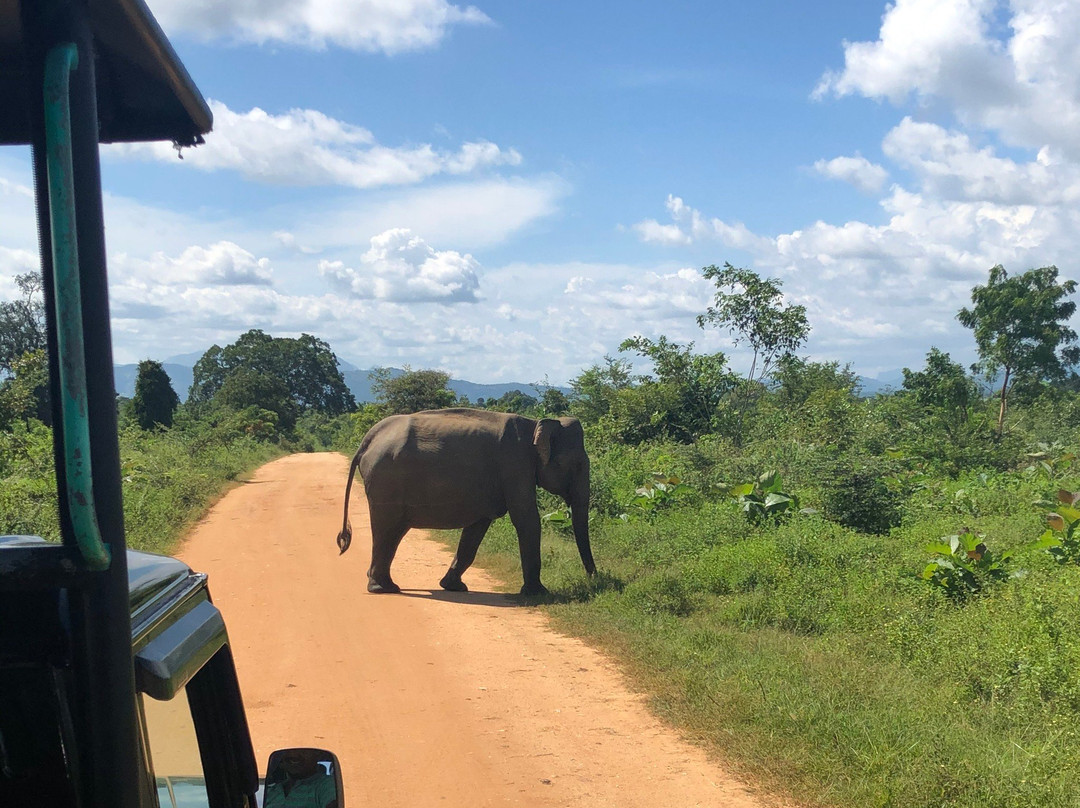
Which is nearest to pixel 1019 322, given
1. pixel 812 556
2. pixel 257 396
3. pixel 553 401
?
pixel 553 401

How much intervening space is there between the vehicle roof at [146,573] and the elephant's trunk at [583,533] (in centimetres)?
907

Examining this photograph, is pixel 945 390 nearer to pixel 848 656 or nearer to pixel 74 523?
pixel 848 656

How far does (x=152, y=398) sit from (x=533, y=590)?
23077 mm

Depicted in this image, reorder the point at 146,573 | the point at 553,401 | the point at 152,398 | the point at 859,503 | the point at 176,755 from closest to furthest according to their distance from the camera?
the point at 146,573 → the point at 176,755 → the point at 859,503 → the point at 553,401 → the point at 152,398

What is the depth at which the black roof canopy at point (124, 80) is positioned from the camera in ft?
4.82

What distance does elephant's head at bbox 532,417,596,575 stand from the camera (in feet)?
37.4

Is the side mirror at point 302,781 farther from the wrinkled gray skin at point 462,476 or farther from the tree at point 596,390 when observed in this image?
the tree at point 596,390

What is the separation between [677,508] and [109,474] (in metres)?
13.1

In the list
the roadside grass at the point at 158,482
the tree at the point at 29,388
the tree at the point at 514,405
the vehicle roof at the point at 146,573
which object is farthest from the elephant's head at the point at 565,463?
the tree at the point at 514,405

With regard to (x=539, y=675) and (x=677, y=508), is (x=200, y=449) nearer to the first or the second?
(x=677, y=508)

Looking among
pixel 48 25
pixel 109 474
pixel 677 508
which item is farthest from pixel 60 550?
pixel 677 508

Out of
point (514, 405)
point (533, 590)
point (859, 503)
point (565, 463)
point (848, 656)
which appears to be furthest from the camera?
point (514, 405)

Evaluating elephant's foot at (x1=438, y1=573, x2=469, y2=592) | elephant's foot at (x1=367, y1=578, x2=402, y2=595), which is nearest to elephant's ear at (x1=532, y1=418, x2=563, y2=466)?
elephant's foot at (x1=438, y1=573, x2=469, y2=592)

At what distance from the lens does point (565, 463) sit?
11.5m
